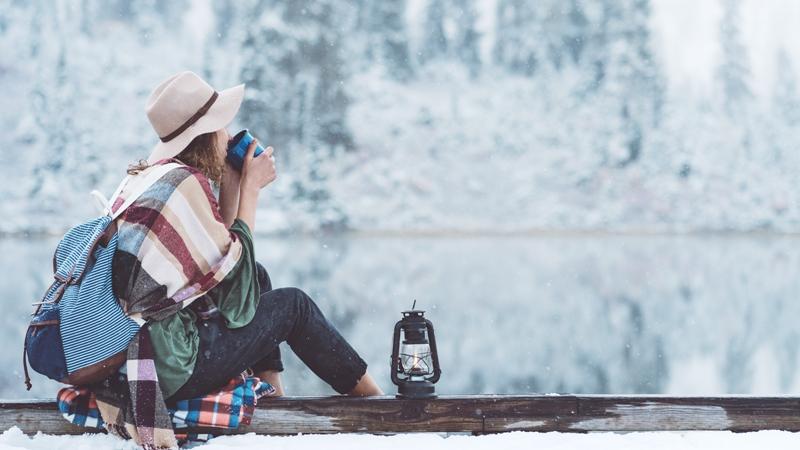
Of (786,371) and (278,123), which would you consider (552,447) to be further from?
(278,123)

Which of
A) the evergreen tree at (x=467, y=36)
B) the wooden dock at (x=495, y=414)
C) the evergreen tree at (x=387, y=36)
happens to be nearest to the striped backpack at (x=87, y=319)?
the wooden dock at (x=495, y=414)

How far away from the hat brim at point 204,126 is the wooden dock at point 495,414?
733 millimetres

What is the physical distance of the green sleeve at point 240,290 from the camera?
83.9 inches

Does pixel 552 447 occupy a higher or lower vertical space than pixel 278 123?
lower

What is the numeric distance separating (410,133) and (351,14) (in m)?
6.25

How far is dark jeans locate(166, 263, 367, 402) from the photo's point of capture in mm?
2119

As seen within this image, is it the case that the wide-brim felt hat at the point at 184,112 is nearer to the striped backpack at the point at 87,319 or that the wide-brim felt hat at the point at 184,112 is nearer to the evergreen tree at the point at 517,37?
the striped backpack at the point at 87,319

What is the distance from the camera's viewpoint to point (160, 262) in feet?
6.51

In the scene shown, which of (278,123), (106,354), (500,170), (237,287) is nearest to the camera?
(106,354)

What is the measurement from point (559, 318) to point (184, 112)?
9428mm

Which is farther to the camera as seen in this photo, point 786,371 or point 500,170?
point 500,170

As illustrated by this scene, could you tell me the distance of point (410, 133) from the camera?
1587 inches

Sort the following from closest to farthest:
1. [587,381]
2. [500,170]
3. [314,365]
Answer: [314,365] < [587,381] < [500,170]

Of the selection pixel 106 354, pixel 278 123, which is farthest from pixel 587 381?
pixel 278 123
